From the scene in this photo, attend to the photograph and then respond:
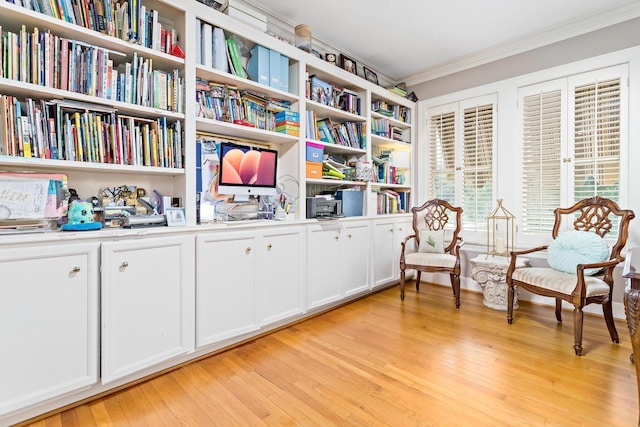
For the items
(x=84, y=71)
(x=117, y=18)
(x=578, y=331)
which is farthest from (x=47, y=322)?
(x=578, y=331)

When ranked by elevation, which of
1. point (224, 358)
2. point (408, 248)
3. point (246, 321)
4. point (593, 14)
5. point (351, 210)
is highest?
point (593, 14)

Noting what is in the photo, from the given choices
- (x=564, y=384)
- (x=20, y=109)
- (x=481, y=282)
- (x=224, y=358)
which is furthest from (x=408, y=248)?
(x=20, y=109)

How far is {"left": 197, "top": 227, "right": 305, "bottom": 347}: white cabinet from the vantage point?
2.07 metres

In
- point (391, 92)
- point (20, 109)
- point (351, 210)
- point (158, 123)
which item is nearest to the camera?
point (20, 109)

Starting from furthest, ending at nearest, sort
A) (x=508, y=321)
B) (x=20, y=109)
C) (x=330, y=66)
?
(x=330, y=66) → (x=508, y=321) → (x=20, y=109)

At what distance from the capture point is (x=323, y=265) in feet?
9.46

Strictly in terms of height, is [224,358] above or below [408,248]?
below

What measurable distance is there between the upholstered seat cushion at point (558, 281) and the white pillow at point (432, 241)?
2.95ft

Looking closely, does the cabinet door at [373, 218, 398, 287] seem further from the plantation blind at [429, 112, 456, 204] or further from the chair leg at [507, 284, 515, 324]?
the chair leg at [507, 284, 515, 324]

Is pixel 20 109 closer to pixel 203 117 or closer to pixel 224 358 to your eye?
Result: pixel 203 117

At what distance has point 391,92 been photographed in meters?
3.84

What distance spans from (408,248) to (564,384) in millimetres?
2244

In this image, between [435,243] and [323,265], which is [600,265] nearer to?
[435,243]

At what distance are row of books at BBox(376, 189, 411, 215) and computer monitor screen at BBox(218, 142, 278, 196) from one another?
1.45 metres
